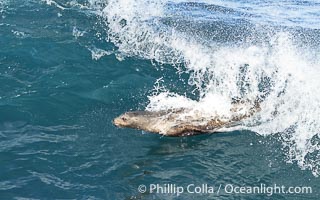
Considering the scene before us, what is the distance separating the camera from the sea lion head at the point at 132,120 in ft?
26.2

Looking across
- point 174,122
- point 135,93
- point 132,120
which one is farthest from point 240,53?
point 132,120

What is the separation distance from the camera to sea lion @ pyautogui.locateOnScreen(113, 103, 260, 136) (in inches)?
316

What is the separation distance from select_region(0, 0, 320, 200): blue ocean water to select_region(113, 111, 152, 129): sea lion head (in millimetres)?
383

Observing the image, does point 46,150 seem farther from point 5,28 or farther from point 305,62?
point 305,62

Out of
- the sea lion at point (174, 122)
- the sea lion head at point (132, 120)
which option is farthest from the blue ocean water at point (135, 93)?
the sea lion head at point (132, 120)

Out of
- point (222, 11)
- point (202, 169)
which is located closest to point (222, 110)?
point (202, 169)

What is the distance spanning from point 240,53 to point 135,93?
320cm

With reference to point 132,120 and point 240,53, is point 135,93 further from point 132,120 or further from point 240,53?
point 240,53

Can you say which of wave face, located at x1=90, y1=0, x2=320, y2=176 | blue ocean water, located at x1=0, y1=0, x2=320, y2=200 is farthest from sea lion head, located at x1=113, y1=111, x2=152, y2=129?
wave face, located at x1=90, y1=0, x2=320, y2=176

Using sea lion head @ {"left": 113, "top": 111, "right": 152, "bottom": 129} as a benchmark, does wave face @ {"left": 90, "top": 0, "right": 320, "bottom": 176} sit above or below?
above

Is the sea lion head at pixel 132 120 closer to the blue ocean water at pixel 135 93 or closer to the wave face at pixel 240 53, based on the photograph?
the blue ocean water at pixel 135 93

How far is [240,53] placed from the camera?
472 inches

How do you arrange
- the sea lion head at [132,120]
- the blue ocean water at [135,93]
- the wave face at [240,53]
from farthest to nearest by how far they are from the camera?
the wave face at [240,53] < the sea lion head at [132,120] < the blue ocean water at [135,93]

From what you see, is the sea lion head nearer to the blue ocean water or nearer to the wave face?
the blue ocean water
